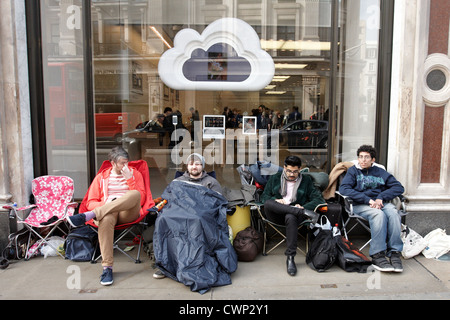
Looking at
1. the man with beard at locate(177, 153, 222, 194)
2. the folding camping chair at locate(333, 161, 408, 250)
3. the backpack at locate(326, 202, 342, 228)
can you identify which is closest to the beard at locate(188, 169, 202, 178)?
the man with beard at locate(177, 153, 222, 194)

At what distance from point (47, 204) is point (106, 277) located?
62.2 inches

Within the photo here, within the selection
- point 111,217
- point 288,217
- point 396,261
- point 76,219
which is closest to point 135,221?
point 111,217

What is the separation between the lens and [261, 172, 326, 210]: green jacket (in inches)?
170

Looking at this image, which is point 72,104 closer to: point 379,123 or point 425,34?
point 379,123

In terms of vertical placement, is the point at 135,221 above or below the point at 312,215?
below

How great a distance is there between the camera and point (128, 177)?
414 centimetres

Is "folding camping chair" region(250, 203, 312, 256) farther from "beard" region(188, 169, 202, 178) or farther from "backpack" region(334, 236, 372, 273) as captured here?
"beard" region(188, 169, 202, 178)

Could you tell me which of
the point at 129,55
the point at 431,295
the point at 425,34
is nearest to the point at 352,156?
the point at 425,34

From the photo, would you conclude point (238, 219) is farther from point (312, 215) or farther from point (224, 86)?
point (224, 86)

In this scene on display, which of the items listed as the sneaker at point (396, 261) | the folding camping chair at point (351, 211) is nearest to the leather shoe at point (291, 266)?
the folding camping chair at point (351, 211)

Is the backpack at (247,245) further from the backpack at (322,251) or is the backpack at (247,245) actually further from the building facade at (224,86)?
the building facade at (224,86)

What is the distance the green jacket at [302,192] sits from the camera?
4.32 m

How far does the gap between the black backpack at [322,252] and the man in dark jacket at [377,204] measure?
463 millimetres

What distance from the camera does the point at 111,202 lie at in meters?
3.86
